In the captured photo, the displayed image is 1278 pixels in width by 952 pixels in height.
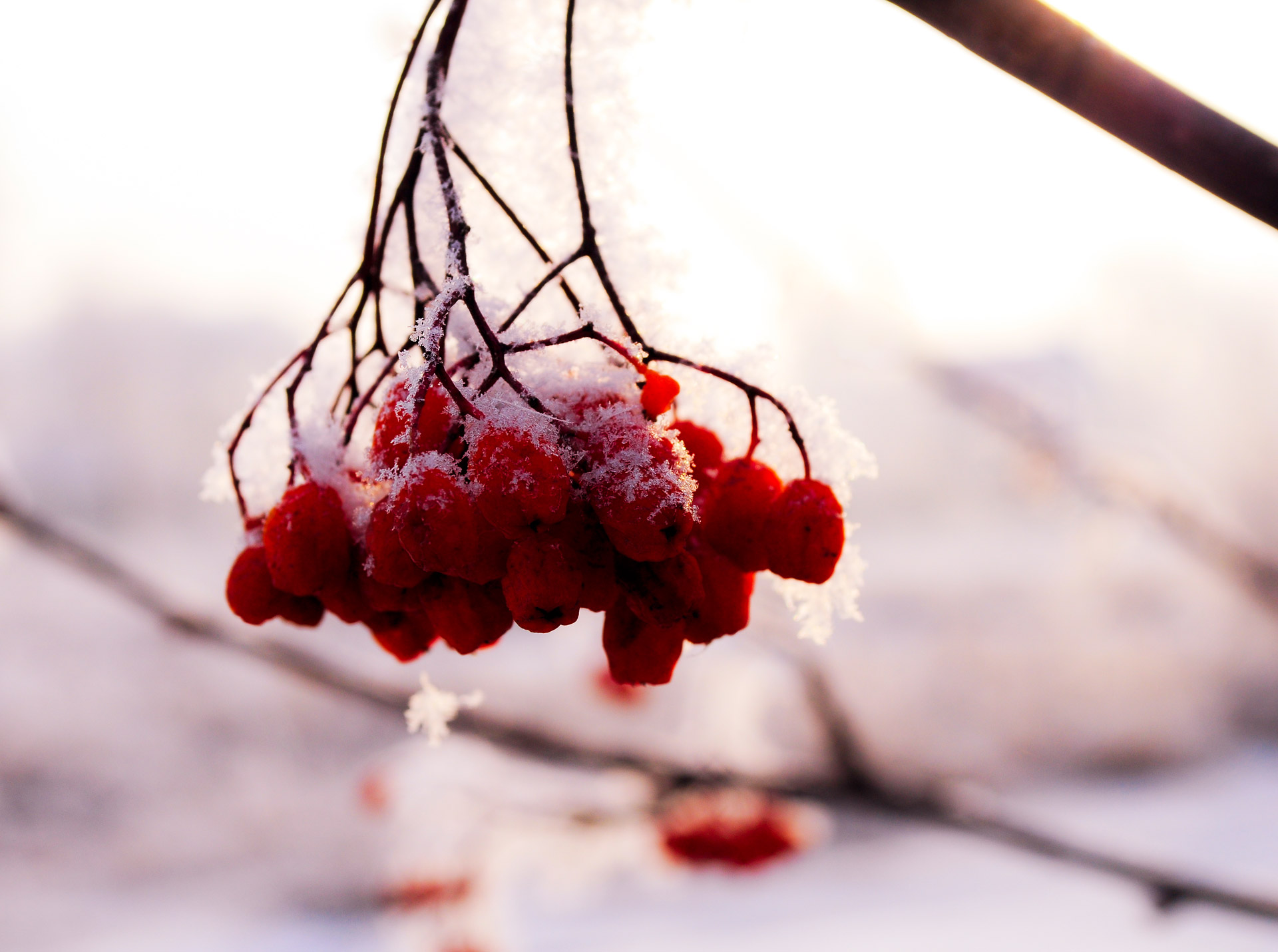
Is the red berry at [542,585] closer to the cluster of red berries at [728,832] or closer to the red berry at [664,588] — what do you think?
the red berry at [664,588]

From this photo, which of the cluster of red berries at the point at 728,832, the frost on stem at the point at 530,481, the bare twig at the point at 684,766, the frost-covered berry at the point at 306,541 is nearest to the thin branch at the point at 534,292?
the frost on stem at the point at 530,481

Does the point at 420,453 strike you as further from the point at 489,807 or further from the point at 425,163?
the point at 489,807

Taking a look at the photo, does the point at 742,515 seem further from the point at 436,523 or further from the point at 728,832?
the point at 728,832

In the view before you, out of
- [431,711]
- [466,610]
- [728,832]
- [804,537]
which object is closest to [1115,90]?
[804,537]

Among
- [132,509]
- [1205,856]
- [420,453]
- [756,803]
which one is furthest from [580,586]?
[132,509]

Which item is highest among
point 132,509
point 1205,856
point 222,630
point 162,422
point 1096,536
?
point 1096,536

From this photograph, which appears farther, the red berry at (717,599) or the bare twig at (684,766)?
the bare twig at (684,766)

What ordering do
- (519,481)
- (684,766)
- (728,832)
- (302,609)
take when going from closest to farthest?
(519,481) < (302,609) < (684,766) < (728,832)
